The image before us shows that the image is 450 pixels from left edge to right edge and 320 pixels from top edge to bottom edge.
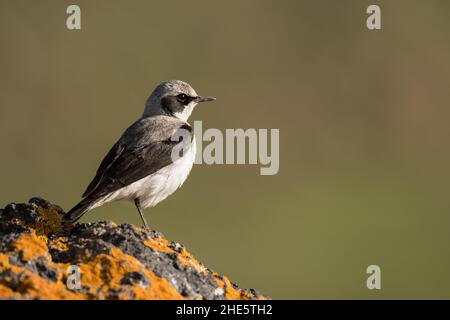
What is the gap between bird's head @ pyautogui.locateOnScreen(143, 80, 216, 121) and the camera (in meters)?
10.5

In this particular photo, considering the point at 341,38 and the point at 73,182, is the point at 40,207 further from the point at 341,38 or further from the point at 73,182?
the point at 341,38

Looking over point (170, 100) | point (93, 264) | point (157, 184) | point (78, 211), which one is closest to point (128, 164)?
point (157, 184)

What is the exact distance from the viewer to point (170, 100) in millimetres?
10516

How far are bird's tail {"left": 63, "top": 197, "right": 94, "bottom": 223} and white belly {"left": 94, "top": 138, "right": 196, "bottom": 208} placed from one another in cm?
74

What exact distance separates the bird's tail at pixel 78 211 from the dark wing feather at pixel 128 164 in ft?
0.80

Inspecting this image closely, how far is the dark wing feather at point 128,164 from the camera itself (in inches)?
327

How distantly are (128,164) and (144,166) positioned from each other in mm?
200

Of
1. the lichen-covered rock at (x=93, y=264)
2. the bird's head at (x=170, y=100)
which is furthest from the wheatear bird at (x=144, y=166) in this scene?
the lichen-covered rock at (x=93, y=264)

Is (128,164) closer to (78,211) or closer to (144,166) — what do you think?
(144,166)

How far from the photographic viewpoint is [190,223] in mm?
19109

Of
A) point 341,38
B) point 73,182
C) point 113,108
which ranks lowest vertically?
point 73,182

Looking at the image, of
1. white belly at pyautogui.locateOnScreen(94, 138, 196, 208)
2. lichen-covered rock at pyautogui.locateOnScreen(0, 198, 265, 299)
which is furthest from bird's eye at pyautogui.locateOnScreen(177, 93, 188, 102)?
lichen-covered rock at pyautogui.locateOnScreen(0, 198, 265, 299)

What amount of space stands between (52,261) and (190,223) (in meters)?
13.5
